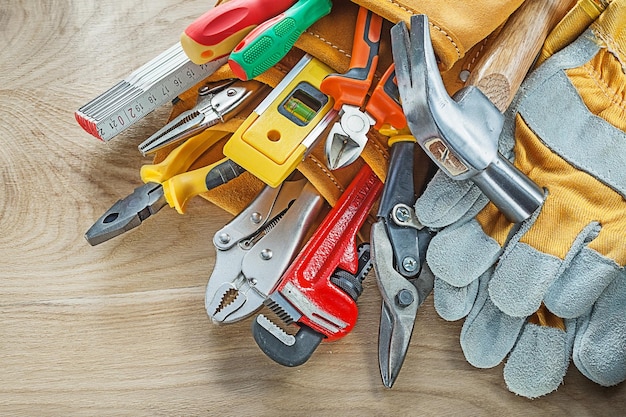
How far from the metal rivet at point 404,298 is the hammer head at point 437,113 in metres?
0.13

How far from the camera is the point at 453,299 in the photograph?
755 mm

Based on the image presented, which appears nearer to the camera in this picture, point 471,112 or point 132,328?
point 471,112

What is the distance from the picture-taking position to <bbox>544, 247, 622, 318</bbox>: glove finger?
2.36 ft

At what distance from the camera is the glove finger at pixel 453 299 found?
76 cm

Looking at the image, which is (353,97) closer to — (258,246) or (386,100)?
(386,100)

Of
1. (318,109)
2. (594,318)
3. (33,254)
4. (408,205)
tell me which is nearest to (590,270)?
(594,318)

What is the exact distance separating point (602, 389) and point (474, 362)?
0.45 ft

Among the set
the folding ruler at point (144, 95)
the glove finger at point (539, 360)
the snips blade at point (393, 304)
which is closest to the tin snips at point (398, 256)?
the snips blade at point (393, 304)

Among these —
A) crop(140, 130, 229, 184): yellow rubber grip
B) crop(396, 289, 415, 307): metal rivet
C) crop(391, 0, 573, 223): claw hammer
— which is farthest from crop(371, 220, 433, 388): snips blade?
crop(140, 130, 229, 184): yellow rubber grip

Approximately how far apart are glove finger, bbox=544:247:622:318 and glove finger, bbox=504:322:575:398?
0.10 feet

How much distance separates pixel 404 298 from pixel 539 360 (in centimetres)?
14

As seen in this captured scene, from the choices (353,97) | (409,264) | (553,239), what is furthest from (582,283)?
(353,97)

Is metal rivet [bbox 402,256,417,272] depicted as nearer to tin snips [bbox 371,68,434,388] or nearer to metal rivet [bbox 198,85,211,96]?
tin snips [bbox 371,68,434,388]

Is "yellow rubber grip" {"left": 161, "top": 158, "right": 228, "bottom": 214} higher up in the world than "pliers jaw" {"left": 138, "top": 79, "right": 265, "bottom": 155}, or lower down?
lower down
